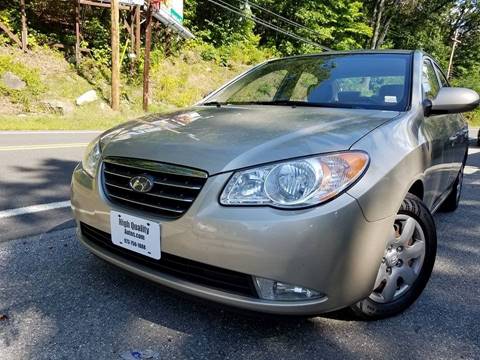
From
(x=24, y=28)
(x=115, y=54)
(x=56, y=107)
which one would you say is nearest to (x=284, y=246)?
(x=56, y=107)

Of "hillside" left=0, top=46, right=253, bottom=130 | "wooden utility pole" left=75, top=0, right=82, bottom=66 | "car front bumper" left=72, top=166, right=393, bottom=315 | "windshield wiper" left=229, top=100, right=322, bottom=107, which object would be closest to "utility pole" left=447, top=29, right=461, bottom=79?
"hillside" left=0, top=46, right=253, bottom=130

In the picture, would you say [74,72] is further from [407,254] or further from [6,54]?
[407,254]

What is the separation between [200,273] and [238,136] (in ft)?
2.23

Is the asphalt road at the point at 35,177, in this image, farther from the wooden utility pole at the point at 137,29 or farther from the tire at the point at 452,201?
the wooden utility pole at the point at 137,29

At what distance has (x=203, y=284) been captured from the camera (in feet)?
6.33

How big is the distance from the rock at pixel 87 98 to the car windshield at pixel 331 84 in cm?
1212

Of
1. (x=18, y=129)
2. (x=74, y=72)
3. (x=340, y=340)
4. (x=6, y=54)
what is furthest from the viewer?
(x=74, y=72)

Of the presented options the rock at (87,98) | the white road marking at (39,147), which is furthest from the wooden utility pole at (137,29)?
the white road marking at (39,147)

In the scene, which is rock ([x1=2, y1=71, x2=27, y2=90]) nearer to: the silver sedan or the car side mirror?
the silver sedan

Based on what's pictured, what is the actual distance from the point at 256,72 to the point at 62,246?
2110mm

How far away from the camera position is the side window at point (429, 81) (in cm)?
299

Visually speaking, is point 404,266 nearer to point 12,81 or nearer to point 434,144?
point 434,144

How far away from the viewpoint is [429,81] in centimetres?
324

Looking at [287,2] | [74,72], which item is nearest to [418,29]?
[287,2]
